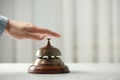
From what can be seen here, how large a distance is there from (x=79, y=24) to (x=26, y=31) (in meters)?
2.81

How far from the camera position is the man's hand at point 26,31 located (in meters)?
0.71

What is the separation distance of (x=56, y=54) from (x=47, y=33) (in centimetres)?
6

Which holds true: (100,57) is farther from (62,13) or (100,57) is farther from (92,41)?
(62,13)

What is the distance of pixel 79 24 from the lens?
3.53m

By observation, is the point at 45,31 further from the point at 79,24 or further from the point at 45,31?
the point at 79,24

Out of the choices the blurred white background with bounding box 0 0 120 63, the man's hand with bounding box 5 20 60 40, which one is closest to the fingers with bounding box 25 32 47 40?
the man's hand with bounding box 5 20 60 40

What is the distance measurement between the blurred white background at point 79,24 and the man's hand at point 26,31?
8.85ft

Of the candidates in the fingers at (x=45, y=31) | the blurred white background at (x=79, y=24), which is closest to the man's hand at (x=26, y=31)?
the fingers at (x=45, y=31)

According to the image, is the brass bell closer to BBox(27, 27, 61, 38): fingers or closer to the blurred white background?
BBox(27, 27, 61, 38): fingers

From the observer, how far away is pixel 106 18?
343 cm

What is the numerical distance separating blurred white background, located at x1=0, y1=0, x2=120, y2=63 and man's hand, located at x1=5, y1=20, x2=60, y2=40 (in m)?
2.70

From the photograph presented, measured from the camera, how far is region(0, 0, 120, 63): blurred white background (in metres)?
3.43

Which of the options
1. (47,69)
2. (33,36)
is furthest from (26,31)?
(47,69)

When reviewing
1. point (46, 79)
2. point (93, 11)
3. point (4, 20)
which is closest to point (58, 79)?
point (46, 79)
